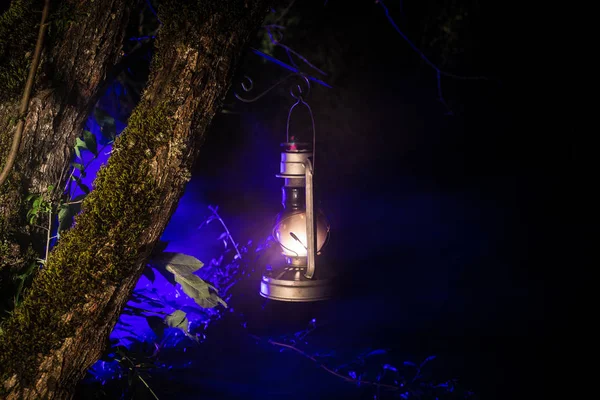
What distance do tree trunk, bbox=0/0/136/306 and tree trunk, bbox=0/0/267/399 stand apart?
0.61 feet

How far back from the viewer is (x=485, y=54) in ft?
10.4

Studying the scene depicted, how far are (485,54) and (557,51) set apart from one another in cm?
47

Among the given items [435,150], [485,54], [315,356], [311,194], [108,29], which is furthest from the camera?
[435,150]

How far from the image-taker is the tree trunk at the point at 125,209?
1.00 meters

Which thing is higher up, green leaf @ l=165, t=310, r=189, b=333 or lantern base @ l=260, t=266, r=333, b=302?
lantern base @ l=260, t=266, r=333, b=302

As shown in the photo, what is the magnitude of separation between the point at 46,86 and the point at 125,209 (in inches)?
14.4

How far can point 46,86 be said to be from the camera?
114cm

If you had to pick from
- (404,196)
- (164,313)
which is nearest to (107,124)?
(164,313)

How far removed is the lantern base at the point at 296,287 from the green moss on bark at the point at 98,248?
56cm

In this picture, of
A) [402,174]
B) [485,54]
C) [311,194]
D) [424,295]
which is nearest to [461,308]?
[424,295]

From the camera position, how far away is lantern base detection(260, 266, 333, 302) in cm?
150

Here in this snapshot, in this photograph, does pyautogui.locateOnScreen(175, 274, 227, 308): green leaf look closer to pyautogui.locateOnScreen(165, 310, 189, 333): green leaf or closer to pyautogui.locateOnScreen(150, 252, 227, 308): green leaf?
pyautogui.locateOnScreen(150, 252, 227, 308): green leaf

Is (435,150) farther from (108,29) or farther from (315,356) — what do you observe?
(108,29)

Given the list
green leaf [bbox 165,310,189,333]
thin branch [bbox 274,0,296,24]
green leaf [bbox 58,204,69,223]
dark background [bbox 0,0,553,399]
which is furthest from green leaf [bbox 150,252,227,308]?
thin branch [bbox 274,0,296,24]
